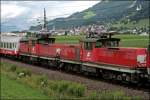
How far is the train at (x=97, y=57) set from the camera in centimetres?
2738

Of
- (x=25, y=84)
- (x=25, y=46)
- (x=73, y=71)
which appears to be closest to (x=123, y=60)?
(x=25, y=84)

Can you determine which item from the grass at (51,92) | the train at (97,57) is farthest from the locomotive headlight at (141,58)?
the grass at (51,92)

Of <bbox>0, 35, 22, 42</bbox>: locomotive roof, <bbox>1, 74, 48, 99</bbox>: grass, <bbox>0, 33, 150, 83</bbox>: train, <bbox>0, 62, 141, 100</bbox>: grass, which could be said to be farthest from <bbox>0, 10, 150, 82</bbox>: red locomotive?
<bbox>0, 35, 22, 42</bbox>: locomotive roof

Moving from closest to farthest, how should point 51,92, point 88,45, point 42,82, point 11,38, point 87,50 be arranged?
point 51,92
point 42,82
point 88,45
point 87,50
point 11,38

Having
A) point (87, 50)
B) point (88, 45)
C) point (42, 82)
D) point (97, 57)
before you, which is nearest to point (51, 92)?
point (42, 82)

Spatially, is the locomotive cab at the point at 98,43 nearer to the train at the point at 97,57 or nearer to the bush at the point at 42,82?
the train at the point at 97,57

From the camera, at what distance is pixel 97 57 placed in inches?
1291

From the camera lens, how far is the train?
1078 inches

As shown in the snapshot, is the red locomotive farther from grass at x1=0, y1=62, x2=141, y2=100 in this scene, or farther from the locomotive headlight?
grass at x1=0, y1=62, x2=141, y2=100

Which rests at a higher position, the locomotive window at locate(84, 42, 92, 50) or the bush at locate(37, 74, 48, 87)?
the locomotive window at locate(84, 42, 92, 50)

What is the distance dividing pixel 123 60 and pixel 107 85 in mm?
2066

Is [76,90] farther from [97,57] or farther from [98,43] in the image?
[98,43]

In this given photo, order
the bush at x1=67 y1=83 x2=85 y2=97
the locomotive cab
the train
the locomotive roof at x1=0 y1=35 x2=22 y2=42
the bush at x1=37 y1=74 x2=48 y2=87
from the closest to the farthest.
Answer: the bush at x1=67 y1=83 x2=85 y2=97 → the train → the bush at x1=37 y1=74 x2=48 y2=87 → the locomotive cab → the locomotive roof at x1=0 y1=35 x2=22 y2=42

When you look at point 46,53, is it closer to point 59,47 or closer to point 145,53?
point 59,47
